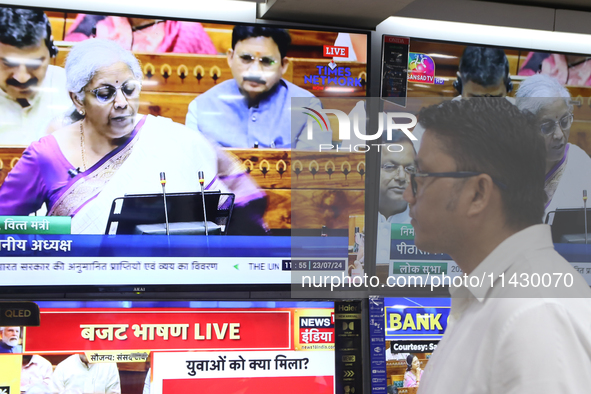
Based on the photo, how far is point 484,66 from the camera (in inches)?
95.7

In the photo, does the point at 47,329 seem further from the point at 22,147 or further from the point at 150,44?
the point at 150,44

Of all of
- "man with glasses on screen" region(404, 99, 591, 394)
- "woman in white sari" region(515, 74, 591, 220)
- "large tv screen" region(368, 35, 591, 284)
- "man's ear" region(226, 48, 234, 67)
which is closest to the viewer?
"man with glasses on screen" region(404, 99, 591, 394)

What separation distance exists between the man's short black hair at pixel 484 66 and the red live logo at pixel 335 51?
58cm

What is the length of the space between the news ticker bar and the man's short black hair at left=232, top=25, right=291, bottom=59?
0.97 m

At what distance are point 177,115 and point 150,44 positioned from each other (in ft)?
1.07

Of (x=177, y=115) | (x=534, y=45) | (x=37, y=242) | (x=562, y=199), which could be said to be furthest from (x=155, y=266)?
(x=534, y=45)

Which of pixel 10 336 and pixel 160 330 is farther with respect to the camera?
pixel 160 330

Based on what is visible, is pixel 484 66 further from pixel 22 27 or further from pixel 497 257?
pixel 22 27

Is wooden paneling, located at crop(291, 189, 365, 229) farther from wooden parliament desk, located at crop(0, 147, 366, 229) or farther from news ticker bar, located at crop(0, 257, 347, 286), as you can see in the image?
news ticker bar, located at crop(0, 257, 347, 286)

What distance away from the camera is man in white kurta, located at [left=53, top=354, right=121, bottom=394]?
6.84 feet

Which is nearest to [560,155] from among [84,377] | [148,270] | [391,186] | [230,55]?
[391,186]

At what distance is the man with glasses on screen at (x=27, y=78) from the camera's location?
2057mm

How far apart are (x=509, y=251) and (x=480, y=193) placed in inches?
4.6

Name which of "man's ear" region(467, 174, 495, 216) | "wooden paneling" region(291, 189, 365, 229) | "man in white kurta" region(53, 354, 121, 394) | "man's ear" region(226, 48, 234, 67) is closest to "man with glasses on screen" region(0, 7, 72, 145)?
"man's ear" region(226, 48, 234, 67)
